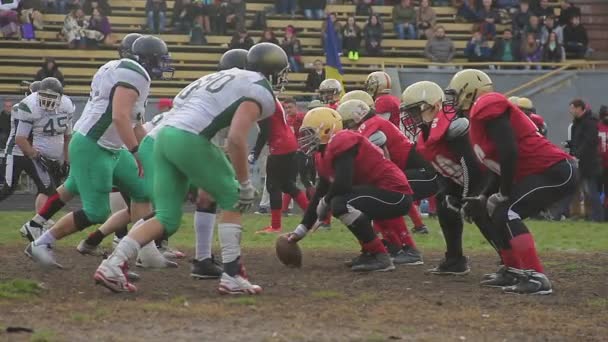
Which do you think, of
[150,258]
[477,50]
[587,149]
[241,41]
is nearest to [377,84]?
[150,258]

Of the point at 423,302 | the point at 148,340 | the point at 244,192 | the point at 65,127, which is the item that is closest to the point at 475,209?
the point at 423,302

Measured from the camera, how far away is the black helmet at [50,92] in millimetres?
13328

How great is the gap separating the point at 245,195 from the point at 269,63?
0.99 meters

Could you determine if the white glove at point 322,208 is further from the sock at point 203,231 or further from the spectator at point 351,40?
the spectator at point 351,40

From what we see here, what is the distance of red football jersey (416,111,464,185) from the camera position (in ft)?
31.7

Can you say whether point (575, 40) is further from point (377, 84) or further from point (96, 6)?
point (377, 84)

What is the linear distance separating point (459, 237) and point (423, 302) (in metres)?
1.93

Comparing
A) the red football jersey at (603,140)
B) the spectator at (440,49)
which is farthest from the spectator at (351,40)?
the red football jersey at (603,140)

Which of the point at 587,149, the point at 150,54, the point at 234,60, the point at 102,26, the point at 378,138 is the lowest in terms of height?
the point at 587,149

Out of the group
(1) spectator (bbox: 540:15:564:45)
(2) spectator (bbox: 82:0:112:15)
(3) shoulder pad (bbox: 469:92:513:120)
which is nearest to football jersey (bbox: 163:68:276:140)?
(3) shoulder pad (bbox: 469:92:513:120)

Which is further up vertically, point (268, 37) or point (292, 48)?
point (268, 37)

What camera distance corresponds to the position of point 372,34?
2641 cm

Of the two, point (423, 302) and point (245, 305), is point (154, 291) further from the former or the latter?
point (423, 302)

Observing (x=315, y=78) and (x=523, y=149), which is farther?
(x=315, y=78)
